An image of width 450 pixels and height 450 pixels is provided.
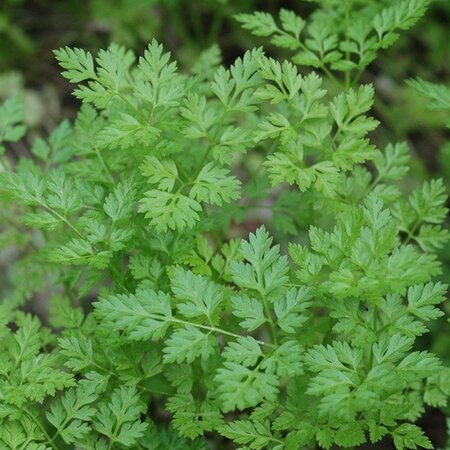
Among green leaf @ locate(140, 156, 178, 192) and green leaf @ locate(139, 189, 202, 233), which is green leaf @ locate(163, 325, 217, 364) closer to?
green leaf @ locate(139, 189, 202, 233)

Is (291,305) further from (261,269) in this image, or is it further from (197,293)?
(197,293)

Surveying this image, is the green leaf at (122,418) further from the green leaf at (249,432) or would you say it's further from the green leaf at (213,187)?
the green leaf at (213,187)

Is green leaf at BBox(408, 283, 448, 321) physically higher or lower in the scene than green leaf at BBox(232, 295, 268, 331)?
lower

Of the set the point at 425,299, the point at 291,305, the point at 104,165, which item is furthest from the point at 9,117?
the point at 425,299

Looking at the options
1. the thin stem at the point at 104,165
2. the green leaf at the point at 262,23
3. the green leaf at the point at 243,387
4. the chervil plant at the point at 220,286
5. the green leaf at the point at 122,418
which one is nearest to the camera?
the green leaf at the point at 243,387

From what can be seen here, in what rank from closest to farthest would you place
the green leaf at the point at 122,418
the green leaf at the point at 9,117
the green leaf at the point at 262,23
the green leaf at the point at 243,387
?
the green leaf at the point at 243,387
the green leaf at the point at 122,418
the green leaf at the point at 262,23
the green leaf at the point at 9,117

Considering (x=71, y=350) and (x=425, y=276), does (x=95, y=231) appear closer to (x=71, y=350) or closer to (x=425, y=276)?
(x=71, y=350)

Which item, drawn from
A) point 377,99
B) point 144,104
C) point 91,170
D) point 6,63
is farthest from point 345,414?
point 6,63

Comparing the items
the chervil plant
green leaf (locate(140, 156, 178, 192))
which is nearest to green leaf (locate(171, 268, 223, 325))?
the chervil plant

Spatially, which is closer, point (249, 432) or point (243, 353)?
point (243, 353)

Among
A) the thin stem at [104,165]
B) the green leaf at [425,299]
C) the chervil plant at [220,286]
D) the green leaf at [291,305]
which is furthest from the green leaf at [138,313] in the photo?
the green leaf at [425,299]

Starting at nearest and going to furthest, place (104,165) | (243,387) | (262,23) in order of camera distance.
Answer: (243,387) < (104,165) < (262,23)
